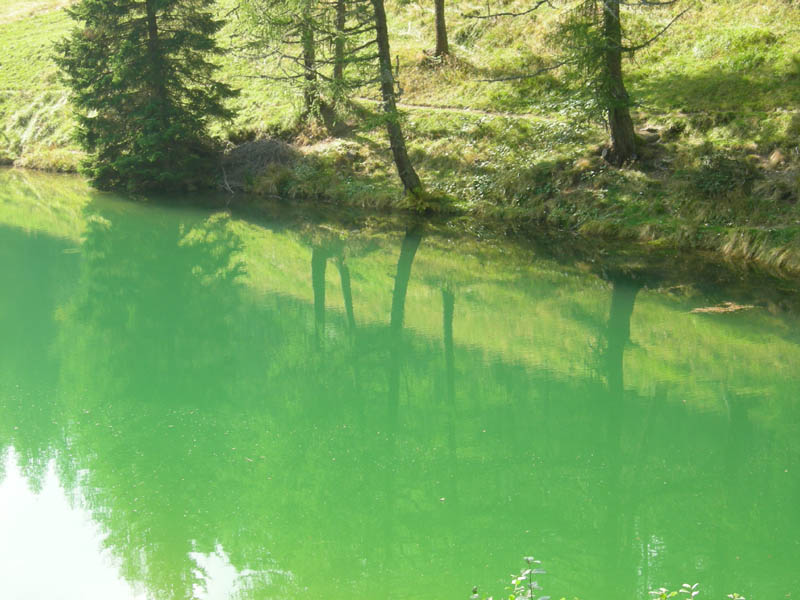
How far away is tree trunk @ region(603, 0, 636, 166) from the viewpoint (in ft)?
51.9

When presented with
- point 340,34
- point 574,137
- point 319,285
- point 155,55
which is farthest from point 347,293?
point 155,55

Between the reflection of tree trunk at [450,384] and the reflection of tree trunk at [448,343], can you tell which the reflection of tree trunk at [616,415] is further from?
the reflection of tree trunk at [448,343]

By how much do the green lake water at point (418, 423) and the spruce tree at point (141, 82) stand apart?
27.3 feet

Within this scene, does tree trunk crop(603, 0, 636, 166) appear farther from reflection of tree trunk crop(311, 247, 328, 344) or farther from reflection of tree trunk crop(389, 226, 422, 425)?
reflection of tree trunk crop(311, 247, 328, 344)

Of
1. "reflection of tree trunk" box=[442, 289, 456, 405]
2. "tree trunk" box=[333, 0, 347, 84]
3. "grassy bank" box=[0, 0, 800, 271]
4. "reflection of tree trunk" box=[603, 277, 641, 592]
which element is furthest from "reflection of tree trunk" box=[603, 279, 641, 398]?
"tree trunk" box=[333, 0, 347, 84]

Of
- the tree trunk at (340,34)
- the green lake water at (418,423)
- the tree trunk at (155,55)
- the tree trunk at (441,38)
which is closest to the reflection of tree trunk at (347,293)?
the green lake water at (418,423)

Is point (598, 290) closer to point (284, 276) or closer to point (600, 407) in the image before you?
point (600, 407)

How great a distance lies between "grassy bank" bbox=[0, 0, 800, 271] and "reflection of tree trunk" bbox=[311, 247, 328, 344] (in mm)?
3273

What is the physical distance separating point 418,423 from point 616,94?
33.4 feet

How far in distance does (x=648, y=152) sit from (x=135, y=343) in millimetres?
11745

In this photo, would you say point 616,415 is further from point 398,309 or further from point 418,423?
point 398,309

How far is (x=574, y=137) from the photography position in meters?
19.2

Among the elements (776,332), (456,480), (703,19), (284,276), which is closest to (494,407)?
(456,480)

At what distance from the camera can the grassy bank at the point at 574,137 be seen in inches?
605
